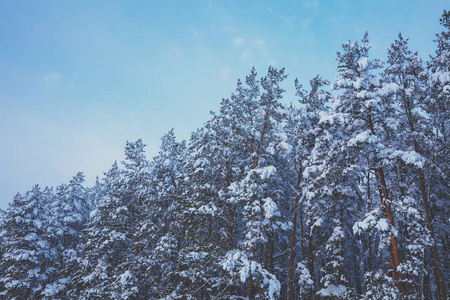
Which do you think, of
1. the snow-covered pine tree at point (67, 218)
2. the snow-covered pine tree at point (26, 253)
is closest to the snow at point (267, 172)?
the snow-covered pine tree at point (67, 218)

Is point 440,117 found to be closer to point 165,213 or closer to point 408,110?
point 408,110

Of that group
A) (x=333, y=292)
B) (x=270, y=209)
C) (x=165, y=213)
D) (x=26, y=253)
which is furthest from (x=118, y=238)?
(x=333, y=292)


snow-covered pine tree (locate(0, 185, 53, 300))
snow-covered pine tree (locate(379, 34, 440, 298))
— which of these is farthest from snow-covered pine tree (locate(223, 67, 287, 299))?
snow-covered pine tree (locate(0, 185, 53, 300))

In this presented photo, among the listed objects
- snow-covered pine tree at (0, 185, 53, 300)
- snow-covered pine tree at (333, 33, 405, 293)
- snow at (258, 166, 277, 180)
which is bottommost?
snow-covered pine tree at (0, 185, 53, 300)

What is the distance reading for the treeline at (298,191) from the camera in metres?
11.4

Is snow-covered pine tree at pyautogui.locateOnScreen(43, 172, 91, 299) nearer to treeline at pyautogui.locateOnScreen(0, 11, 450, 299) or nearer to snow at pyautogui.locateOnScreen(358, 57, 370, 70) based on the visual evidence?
treeline at pyautogui.locateOnScreen(0, 11, 450, 299)

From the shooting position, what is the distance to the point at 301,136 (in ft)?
52.1

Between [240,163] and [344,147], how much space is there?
6548mm

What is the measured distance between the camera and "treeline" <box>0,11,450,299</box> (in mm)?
11406

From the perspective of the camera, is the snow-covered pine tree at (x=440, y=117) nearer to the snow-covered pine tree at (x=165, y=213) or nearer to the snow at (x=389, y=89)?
the snow at (x=389, y=89)

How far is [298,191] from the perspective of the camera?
14.8m

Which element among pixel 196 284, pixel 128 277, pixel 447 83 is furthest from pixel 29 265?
pixel 447 83

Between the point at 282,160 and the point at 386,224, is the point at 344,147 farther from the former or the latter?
the point at 282,160

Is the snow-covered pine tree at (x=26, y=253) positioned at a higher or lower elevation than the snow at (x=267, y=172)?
lower
